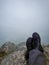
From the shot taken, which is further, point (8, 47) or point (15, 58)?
point (8, 47)

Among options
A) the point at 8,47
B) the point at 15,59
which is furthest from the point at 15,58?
the point at 8,47

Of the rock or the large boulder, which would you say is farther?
the large boulder

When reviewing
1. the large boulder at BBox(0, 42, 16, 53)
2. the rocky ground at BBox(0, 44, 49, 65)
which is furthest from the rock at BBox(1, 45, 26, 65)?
Answer: the large boulder at BBox(0, 42, 16, 53)

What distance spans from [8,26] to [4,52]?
1.32 feet

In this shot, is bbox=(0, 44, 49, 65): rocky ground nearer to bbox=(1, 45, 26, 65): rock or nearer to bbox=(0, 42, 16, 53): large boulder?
bbox=(1, 45, 26, 65): rock

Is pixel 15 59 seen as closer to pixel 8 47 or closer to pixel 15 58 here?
pixel 15 58

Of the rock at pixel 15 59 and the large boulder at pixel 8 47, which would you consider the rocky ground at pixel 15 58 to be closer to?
the rock at pixel 15 59

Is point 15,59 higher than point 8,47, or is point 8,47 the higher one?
point 8,47

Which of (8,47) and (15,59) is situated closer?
(15,59)

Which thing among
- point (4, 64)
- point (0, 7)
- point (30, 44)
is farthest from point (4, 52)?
point (30, 44)

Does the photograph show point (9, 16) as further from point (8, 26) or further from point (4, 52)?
point (4, 52)

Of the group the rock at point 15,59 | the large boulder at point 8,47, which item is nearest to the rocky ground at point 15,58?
the rock at point 15,59

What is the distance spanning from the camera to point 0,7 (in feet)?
7.94

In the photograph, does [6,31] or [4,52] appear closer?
[4,52]
